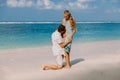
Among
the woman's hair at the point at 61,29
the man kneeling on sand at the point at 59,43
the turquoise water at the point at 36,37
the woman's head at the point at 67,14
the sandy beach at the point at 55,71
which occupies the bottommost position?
the turquoise water at the point at 36,37

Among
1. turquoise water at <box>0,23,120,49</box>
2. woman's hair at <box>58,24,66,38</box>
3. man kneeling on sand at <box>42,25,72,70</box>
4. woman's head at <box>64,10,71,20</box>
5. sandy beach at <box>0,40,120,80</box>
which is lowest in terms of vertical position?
turquoise water at <box>0,23,120,49</box>

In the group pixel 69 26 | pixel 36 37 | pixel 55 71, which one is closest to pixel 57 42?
pixel 69 26

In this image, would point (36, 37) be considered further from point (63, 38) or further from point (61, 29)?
point (61, 29)

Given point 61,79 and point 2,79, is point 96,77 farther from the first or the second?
point 2,79

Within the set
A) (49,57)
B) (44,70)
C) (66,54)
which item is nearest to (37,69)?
(44,70)

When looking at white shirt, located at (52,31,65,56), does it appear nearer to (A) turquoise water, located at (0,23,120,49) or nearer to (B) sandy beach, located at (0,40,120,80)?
(B) sandy beach, located at (0,40,120,80)

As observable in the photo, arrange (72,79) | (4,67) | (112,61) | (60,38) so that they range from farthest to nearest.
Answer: (112,61) < (4,67) < (60,38) < (72,79)

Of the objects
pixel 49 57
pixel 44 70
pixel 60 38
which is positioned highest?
pixel 60 38

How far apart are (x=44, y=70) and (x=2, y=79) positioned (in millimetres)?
1244

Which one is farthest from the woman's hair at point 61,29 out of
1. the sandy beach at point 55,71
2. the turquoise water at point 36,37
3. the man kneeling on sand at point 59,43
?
the turquoise water at point 36,37

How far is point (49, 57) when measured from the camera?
1148cm

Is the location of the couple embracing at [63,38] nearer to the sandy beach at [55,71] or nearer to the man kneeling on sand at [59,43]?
the man kneeling on sand at [59,43]

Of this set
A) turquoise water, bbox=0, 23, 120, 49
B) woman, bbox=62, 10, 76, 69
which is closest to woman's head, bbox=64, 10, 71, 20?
woman, bbox=62, 10, 76, 69

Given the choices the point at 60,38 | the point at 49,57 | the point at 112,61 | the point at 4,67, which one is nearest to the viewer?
the point at 60,38
